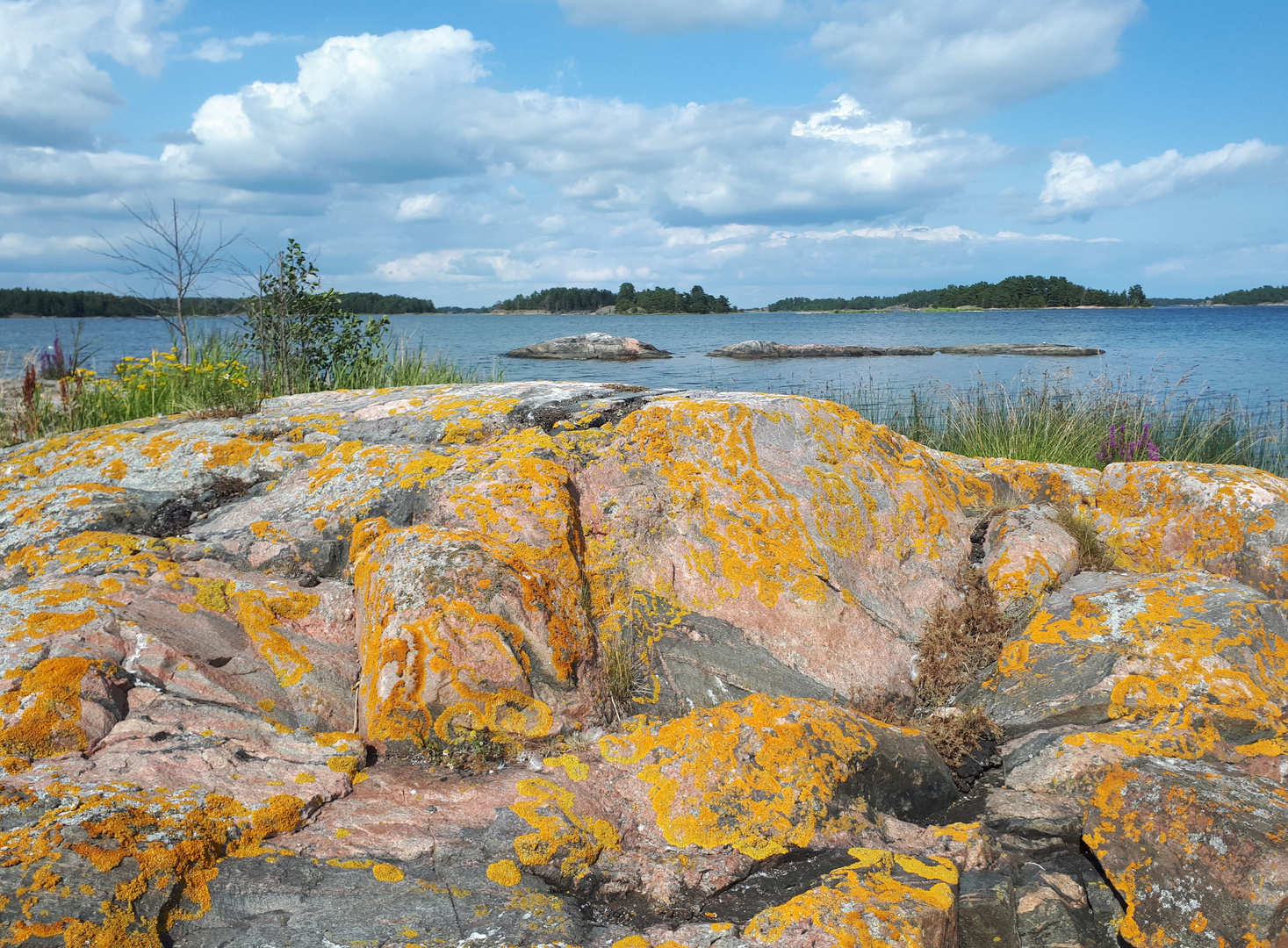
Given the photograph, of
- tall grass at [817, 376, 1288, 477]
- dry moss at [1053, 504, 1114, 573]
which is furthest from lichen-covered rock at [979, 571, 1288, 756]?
tall grass at [817, 376, 1288, 477]

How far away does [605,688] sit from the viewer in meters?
3.87

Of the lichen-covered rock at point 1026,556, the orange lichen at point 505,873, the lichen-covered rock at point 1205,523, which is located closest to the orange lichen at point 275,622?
the orange lichen at point 505,873

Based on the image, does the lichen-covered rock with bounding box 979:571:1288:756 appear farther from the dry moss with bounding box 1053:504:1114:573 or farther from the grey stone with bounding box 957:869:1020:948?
the grey stone with bounding box 957:869:1020:948

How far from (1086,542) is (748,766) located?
12.5ft

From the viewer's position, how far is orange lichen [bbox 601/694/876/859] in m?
3.06

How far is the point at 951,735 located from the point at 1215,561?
9.32 feet

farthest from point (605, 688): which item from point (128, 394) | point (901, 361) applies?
point (901, 361)

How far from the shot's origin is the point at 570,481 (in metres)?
4.84

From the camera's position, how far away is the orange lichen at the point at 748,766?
3059 mm

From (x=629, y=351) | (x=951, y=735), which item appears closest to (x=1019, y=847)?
(x=951, y=735)

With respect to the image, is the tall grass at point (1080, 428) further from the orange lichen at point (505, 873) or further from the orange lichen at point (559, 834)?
the orange lichen at point (505, 873)

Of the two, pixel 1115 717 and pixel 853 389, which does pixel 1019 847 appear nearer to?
pixel 1115 717

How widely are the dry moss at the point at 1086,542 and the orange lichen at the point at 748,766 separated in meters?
3.01

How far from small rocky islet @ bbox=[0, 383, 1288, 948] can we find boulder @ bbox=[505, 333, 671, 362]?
42.9m
